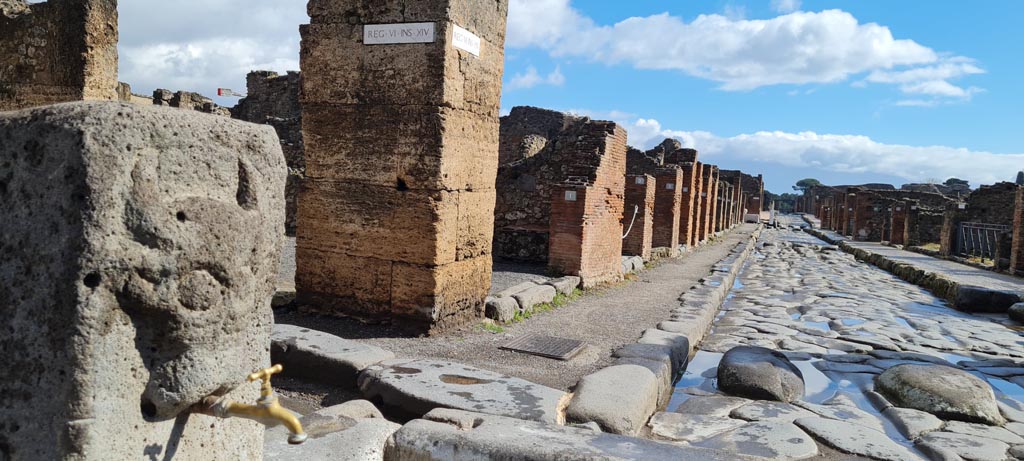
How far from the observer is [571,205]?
9812mm

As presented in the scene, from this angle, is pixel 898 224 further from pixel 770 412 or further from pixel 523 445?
pixel 523 445

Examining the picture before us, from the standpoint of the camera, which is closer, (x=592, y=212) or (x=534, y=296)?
(x=534, y=296)

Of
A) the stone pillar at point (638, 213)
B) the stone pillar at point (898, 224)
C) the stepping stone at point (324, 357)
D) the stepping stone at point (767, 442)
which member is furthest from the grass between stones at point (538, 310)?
the stone pillar at point (898, 224)

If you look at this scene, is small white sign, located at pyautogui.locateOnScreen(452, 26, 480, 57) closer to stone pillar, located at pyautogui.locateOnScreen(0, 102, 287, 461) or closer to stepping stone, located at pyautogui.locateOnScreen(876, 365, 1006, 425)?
stone pillar, located at pyautogui.locateOnScreen(0, 102, 287, 461)

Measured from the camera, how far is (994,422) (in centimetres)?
462

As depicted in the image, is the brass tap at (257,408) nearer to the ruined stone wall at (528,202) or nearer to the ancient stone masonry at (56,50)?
the ancient stone masonry at (56,50)

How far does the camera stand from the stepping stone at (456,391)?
3.93 metres

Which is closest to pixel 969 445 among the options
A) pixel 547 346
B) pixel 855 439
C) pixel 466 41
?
pixel 855 439

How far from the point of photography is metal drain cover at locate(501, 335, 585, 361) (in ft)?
18.8

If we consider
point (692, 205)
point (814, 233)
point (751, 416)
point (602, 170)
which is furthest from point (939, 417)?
point (814, 233)

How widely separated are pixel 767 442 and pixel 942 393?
1775mm

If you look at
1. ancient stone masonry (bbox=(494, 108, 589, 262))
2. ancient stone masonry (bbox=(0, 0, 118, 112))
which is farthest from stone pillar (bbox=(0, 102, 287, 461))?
ancient stone masonry (bbox=(494, 108, 589, 262))

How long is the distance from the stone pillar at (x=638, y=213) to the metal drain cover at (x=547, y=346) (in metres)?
7.23

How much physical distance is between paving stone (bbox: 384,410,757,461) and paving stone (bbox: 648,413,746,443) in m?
1.01
